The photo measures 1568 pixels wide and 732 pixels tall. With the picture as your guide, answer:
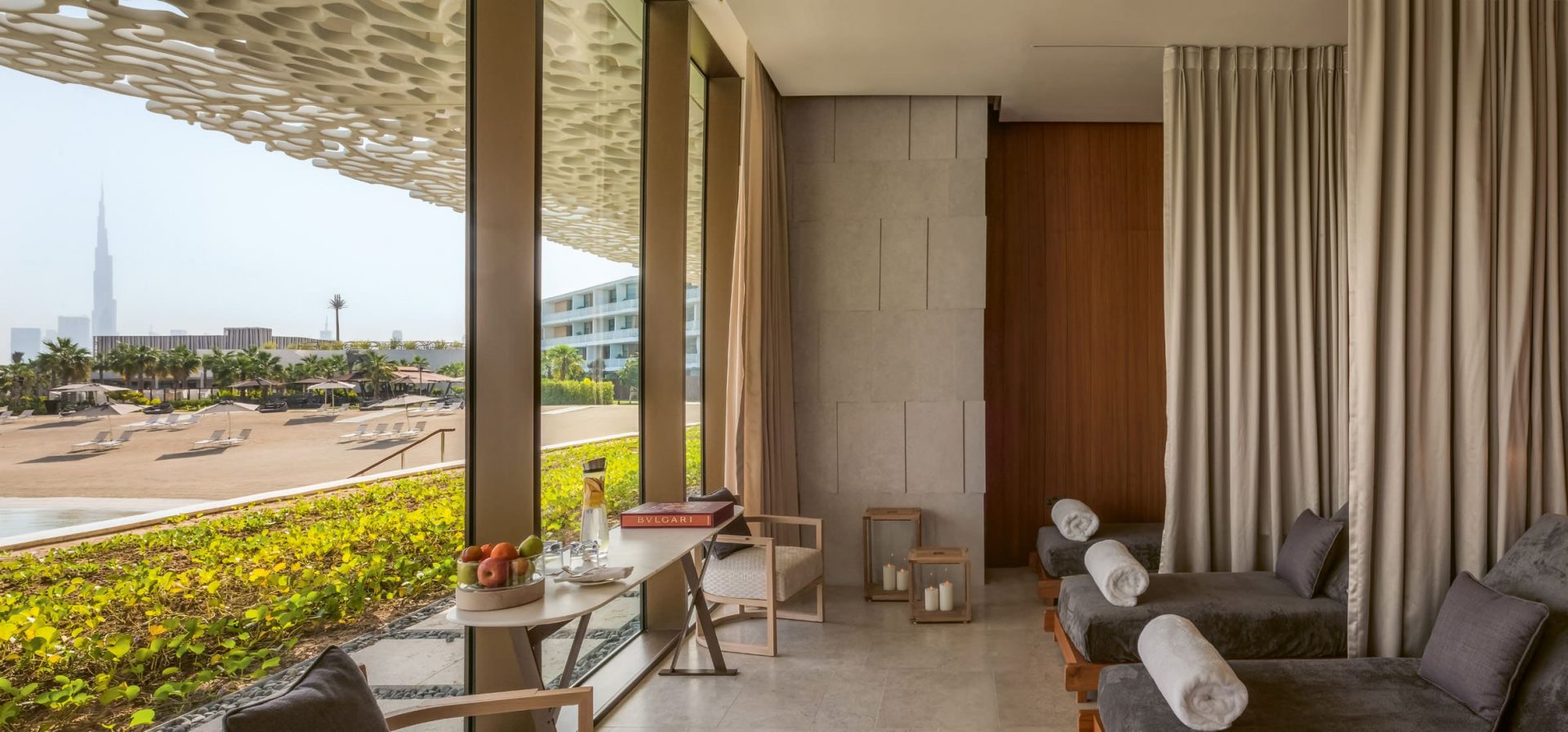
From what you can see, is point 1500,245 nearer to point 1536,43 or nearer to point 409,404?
point 1536,43

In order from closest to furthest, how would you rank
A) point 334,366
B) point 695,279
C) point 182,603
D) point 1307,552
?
point 182,603 < point 334,366 < point 1307,552 < point 695,279

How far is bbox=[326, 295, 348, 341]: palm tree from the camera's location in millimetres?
2230

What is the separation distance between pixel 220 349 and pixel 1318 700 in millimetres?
3122

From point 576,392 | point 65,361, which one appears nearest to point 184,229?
point 65,361

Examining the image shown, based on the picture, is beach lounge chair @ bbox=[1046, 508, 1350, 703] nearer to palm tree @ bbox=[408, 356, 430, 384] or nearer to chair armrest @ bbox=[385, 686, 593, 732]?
chair armrest @ bbox=[385, 686, 593, 732]

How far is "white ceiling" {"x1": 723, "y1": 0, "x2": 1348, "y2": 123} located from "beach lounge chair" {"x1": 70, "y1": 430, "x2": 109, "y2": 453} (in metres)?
3.20

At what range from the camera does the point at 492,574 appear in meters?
2.40

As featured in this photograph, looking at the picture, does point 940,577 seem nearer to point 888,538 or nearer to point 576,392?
point 888,538

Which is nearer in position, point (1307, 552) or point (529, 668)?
point (529, 668)

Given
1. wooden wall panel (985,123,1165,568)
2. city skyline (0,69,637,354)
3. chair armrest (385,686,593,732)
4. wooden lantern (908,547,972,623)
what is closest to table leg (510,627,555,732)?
chair armrest (385,686,593,732)

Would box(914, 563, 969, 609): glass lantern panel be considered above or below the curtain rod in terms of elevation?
below

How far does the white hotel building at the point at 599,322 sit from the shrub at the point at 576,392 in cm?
8

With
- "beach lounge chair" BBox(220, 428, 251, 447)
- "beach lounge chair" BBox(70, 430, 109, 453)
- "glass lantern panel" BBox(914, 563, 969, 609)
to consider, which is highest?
"beach lounge chair" BBox(70, 430, 109, 453)

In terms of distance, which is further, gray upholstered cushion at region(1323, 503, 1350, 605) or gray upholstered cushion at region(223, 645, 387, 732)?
gray upholstered cushion at region(1323, 503, 1350, 605)
